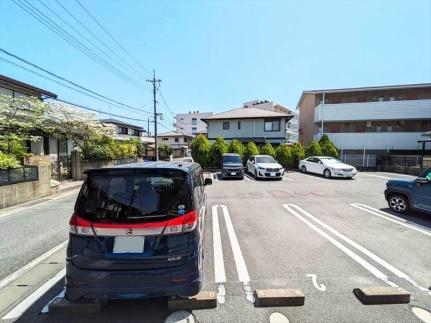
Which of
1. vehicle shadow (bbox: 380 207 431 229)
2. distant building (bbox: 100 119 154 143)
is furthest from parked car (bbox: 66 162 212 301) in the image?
distant building (bbox: 100 119 154 143)

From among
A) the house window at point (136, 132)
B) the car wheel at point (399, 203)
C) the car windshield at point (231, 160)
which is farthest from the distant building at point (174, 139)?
the car wheel at point (399, 203)

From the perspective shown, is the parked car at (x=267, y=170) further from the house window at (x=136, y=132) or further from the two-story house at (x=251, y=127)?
the house window at (x=136, y=132)

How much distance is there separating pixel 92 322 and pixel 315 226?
4.93 meters

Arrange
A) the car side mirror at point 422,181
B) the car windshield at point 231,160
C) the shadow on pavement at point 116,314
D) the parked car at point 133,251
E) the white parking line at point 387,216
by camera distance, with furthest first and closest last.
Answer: the car windshield at point 231,160 < the car side mirror at point 422,181 < the white parking line at point 387,216 < the shadow on pavement at point 116,314 < the parked car at point 133,251

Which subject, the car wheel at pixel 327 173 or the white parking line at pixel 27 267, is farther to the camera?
the car wheel at pixel 327 173

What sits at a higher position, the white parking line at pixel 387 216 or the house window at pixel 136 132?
the house window at pixel 136 132

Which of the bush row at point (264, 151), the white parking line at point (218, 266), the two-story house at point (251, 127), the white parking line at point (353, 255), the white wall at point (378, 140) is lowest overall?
the white parking line at point (218, 266)

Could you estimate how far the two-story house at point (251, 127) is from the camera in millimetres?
26625

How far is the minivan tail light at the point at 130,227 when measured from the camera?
8.14 ft

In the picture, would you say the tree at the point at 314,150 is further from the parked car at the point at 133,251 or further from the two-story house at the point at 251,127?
the parked car at the point at 133,251

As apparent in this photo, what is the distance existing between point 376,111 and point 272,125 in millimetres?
9666

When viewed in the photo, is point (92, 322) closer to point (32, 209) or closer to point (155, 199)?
point (155, 199)

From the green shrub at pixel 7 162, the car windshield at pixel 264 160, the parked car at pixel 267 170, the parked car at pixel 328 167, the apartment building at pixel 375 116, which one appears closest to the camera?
the green shrub at pixel 7 162

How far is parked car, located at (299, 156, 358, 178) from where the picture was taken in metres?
15.1
